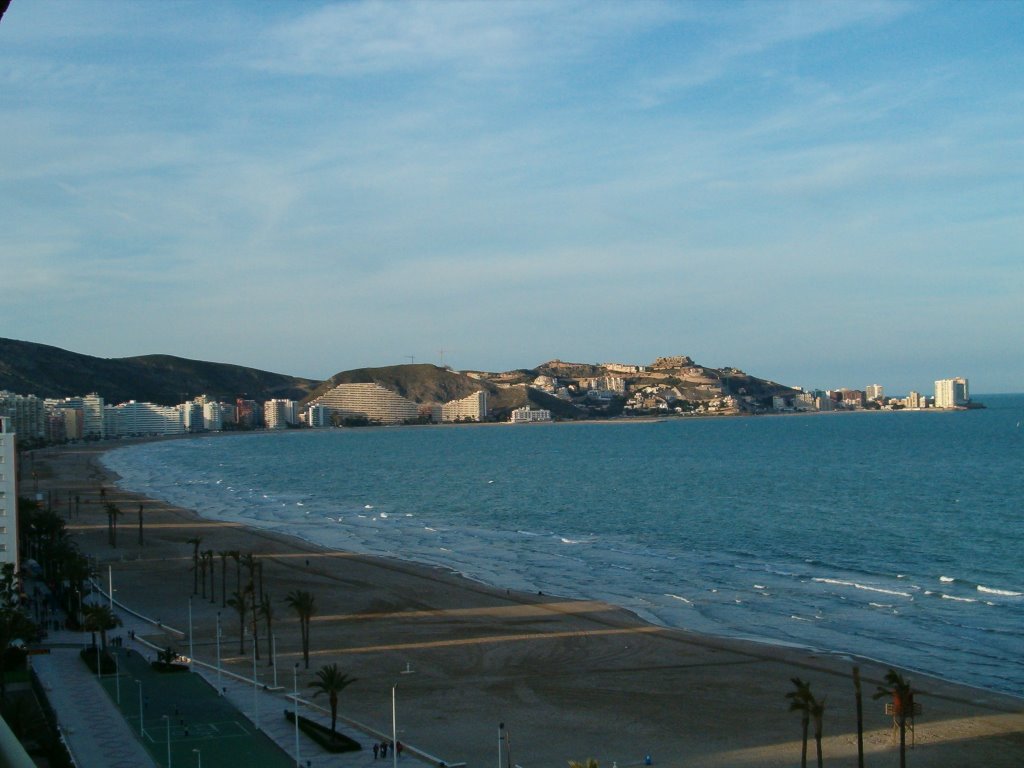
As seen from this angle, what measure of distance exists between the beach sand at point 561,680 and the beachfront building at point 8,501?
4.41m

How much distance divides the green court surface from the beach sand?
225cm

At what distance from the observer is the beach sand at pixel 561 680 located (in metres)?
18.9

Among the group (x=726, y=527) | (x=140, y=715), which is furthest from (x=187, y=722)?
(x=726, y=527)

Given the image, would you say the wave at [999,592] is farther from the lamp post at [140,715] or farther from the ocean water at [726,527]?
the lamp post at [140,715]

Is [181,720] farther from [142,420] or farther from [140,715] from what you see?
[142,420]

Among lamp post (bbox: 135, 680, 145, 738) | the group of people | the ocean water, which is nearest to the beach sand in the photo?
the group of people

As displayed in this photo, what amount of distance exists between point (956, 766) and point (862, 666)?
626cm

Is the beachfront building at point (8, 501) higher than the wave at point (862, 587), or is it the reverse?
the beachfront building at point (8, 501)

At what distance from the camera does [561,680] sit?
77.4ft

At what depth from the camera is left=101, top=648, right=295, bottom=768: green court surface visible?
17734mm

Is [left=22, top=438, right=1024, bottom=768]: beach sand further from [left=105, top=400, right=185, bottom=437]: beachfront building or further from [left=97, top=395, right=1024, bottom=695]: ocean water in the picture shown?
[left=105, top=400, right=185, bottom=437]: beachfront building

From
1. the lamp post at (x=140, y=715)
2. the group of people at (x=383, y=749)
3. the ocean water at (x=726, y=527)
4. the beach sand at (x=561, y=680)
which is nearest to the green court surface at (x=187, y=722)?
the lamp post at (x=140, y=715)

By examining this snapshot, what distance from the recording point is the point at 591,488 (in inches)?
2904

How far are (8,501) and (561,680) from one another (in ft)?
57.8
